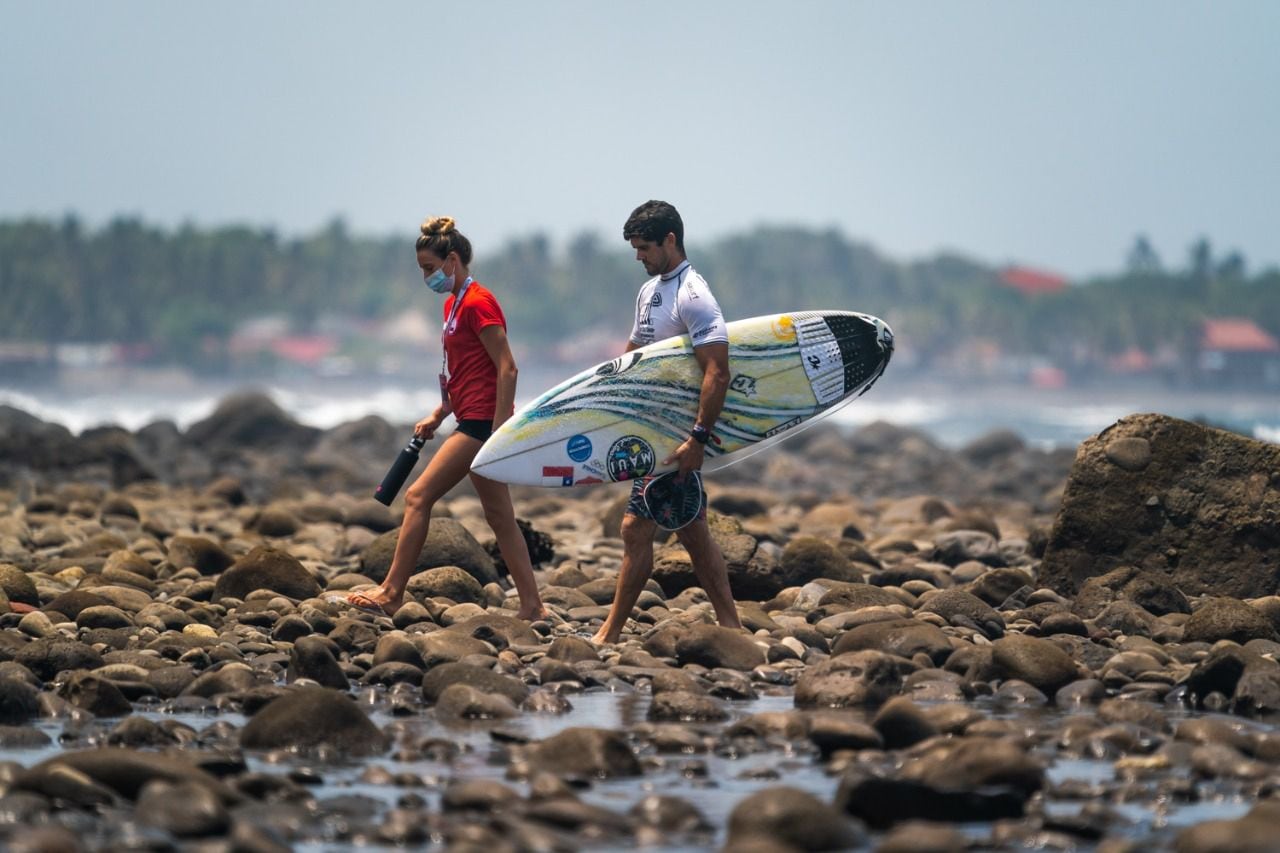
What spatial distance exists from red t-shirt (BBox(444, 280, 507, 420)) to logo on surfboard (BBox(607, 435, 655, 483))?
66 cm

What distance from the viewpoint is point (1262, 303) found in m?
149

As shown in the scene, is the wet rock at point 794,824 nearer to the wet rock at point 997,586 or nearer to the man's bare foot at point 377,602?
the man's bare foot at point 377,602

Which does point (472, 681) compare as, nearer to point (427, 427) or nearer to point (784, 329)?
point (427, 427)

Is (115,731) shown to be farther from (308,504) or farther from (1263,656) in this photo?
(308,504)

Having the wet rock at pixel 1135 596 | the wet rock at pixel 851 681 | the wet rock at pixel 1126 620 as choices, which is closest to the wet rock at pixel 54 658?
the wet rock at pixel 851 681

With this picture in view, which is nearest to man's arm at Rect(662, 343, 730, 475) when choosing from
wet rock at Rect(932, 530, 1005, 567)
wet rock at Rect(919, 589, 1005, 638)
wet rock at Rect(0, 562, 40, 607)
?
wet rock at Rect(919, 589, 1005, 638)

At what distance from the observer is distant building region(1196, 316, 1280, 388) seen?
455 feet

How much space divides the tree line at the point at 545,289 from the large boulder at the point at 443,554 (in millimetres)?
124953

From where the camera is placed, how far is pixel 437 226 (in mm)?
8664

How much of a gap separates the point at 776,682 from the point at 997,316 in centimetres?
14443

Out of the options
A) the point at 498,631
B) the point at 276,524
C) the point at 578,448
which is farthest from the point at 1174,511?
the point at 276,524

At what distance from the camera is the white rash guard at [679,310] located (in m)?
7.77

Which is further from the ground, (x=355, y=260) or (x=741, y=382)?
(x=355, y=260)

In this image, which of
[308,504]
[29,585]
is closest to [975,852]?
[29,585]
